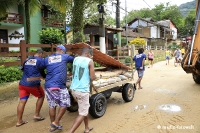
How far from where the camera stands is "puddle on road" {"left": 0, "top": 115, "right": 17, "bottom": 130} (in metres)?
4.33

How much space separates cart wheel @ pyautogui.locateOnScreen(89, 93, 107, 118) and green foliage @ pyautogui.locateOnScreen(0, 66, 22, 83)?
20.9 feet

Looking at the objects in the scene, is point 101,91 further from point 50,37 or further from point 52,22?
point 52,22

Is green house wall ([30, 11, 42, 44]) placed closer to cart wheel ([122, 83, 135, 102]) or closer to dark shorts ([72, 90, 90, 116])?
cart wheel ([122, 83, 135, 102])

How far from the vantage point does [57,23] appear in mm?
21438

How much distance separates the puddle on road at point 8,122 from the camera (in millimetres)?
4334

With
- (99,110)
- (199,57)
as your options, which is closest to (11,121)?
(99,110)

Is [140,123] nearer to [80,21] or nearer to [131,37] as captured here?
[80,21]

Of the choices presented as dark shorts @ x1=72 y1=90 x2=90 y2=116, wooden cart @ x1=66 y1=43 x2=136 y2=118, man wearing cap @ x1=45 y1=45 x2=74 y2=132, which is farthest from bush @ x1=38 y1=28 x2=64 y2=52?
dark shorts @ x1=72 y1=90 x2=90 y2=116

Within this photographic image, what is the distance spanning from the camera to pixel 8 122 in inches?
Result: 180

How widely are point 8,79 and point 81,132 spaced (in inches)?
270

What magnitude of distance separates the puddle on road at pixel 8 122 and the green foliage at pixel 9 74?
468cm

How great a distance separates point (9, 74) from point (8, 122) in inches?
207

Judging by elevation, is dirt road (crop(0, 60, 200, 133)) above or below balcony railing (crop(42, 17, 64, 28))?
below

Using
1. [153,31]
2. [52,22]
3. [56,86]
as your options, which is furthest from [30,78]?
[153,31]
